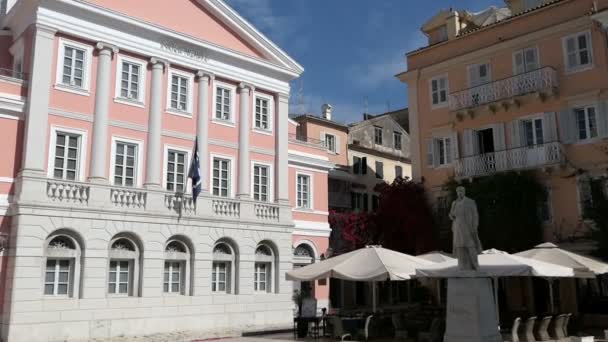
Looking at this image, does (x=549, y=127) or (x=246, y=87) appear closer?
(x=549, y=127)

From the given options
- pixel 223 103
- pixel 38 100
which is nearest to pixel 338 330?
pixel 223 103

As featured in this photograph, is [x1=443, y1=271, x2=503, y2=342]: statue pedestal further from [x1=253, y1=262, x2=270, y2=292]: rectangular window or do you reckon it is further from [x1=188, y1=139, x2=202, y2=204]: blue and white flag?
[x1=253, y1=262, x2=270, y2=292]: rectangular window

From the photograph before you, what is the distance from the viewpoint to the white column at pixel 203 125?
23.3 metres

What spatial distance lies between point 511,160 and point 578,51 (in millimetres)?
5109

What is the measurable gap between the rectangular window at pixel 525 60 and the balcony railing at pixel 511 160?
3.58 metres

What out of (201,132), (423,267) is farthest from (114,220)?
(423,267)

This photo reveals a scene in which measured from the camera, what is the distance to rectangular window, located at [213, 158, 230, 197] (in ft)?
78.2

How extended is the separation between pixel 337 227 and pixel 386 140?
1226 cm

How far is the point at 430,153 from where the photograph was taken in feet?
93.0

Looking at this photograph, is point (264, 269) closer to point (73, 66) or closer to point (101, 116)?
point (101, 116)

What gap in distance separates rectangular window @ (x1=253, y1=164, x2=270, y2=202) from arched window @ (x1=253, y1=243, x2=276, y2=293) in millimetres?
2070

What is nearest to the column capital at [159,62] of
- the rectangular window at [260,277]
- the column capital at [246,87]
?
the column capital at [246,87]

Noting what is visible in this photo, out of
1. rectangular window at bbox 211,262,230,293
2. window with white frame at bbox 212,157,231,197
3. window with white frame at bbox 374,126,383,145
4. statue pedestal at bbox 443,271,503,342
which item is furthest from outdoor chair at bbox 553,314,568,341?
window with white frame at bbox 374,126,383,145

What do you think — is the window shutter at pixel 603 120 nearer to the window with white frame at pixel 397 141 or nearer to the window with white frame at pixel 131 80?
the window with white frame at pixel 131 80
